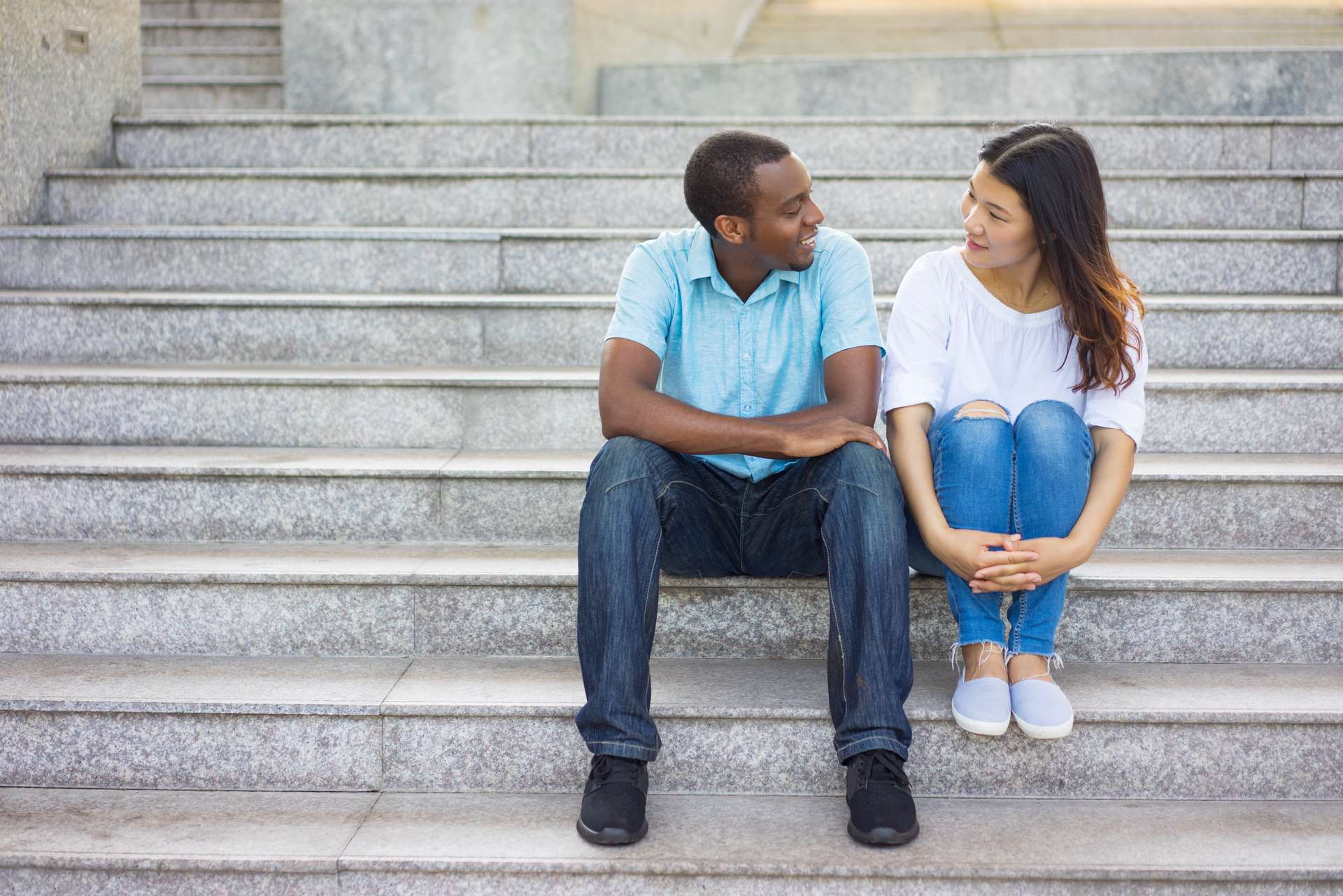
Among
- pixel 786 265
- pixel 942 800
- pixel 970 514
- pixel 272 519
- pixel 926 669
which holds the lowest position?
pixel 942 800

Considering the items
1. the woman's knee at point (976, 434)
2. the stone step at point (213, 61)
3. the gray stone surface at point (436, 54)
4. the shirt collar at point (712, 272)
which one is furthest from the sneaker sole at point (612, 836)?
the stone step at point (213, 61)

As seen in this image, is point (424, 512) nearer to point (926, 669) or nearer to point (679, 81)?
point (926, 669)

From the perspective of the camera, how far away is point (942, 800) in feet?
6.63

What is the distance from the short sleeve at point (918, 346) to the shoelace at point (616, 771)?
0.81 m

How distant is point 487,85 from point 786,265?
12.2 feet

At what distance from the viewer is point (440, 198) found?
364 centimetres

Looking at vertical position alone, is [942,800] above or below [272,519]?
below

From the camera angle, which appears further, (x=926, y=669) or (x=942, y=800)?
(x=926, y=669)

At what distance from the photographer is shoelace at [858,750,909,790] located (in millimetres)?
1851

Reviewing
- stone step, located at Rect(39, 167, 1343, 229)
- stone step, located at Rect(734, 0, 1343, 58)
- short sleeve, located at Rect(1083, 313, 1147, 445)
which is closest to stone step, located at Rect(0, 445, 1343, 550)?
short sleeve, located at Rect(1083, 313, 1147, 445)

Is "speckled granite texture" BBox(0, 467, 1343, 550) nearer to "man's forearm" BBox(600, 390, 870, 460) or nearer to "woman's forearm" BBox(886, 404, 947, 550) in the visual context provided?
"man's forearm" BBox(600, 390, 870, 460)

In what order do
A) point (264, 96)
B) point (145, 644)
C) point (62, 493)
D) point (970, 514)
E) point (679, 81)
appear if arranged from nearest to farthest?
point (970, 514), point (145, 644), point (62, 493), point (679, 81), point (264, 96)

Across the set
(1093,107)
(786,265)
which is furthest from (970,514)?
(1093,107)

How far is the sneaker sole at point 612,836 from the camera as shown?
5.92 feet
